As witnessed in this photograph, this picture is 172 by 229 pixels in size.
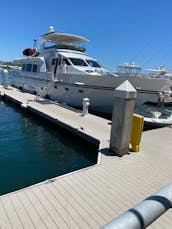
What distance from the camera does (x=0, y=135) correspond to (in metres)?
7.50

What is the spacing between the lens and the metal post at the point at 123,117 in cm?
485

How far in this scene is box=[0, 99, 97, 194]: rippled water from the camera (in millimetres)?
4910

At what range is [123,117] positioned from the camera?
4.86 meters

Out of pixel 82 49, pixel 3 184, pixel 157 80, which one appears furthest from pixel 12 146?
Result: pixel 82 49

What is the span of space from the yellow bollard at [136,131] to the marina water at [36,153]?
47.2 inches

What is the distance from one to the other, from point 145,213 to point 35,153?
18.7ft

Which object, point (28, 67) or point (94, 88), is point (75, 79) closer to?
point (94, 88)

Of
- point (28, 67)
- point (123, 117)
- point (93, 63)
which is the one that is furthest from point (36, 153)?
point (28, 67)

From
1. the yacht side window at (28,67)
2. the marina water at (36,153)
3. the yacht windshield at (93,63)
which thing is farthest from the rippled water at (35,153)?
the yacht side window at (28,67)

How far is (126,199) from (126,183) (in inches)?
21.1

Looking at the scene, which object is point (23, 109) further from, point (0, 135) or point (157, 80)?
point (157, 80)

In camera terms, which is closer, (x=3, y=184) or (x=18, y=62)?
(x=3, y=184)

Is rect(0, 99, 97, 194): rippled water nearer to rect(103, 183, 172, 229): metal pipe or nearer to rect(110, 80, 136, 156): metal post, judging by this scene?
rect(110, 80, 136, 156): metal post

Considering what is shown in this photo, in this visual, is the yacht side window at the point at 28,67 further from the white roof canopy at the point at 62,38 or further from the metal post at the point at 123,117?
the metal post at the point at 123,117
